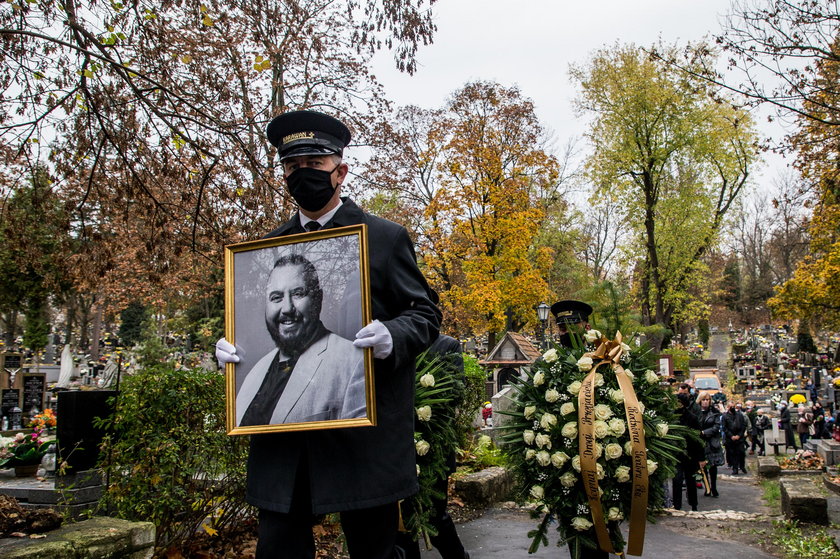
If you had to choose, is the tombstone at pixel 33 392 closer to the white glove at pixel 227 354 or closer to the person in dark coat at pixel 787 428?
the white glove at pixel 227 354

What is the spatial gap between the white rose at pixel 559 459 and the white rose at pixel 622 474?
37cm

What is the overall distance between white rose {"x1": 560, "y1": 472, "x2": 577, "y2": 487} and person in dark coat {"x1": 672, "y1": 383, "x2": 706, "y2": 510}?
731 cm

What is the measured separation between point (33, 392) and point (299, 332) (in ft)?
71.9

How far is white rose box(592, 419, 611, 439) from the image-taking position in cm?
515

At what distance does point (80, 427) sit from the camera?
554cm

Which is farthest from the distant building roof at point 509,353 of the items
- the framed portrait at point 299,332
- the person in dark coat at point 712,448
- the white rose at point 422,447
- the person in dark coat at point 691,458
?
the framed portrait at point 299,332

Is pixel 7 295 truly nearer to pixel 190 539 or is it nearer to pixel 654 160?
pixel 654 160

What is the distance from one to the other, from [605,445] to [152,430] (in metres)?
3.44

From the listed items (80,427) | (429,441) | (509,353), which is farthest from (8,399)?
(429,441)

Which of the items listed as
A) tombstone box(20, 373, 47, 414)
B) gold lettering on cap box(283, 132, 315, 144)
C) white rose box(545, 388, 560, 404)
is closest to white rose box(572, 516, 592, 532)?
white rose box(545, 388, 560, 404)

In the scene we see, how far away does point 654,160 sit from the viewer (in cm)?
3522

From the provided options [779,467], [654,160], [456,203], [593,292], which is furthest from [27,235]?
[654,160]

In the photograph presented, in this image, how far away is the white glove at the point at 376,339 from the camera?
253cm

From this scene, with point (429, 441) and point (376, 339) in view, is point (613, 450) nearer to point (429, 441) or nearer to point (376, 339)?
point (429, 441)
